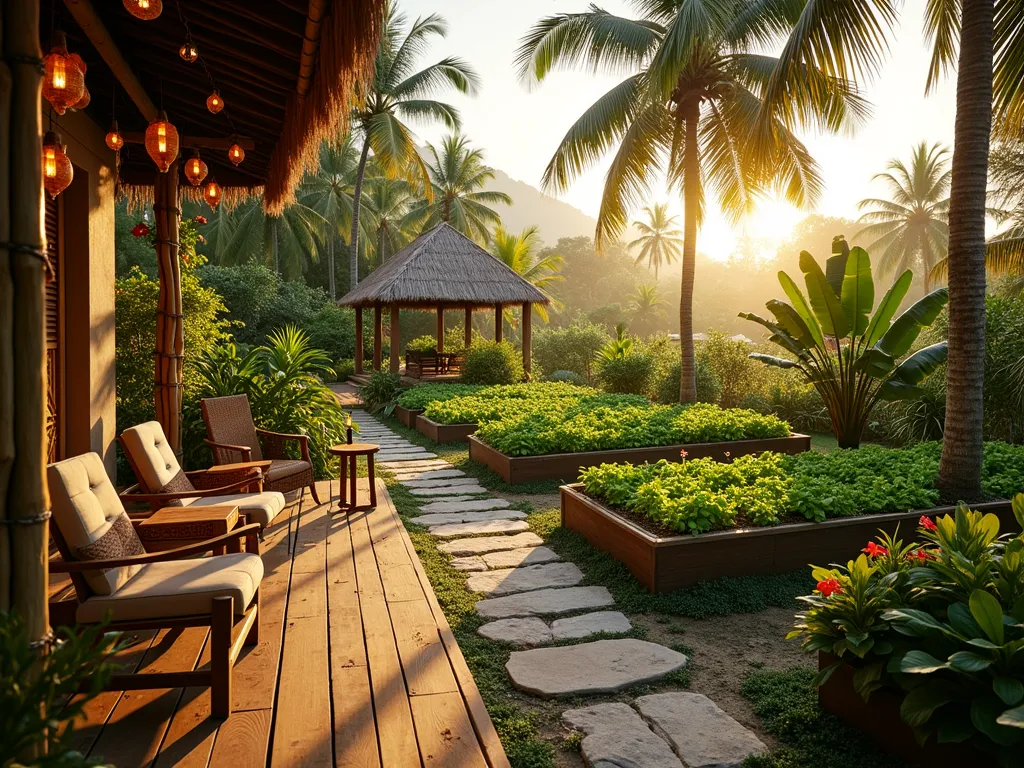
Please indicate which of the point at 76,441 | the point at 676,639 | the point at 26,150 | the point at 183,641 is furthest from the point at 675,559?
the point at 76,441

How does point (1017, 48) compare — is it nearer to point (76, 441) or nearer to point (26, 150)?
point (26, 150)

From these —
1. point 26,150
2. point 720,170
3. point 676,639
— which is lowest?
point 676,639

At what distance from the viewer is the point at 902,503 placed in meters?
5.13

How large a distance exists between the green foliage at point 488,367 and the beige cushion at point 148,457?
10667 millimetres

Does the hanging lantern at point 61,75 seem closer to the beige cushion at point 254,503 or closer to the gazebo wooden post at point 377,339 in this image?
the beige cushion at point 254,503

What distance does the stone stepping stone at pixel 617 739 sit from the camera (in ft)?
8.41

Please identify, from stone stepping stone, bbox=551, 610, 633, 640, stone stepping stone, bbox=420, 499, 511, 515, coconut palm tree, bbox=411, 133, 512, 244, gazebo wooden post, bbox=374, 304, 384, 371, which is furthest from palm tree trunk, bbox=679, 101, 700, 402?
coconut palm tree, bbox=411, 133, 512, 244

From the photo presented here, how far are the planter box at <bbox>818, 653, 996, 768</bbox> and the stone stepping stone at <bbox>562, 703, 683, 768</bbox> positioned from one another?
0.81m

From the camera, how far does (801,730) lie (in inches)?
111

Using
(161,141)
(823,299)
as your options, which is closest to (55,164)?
(161,141)

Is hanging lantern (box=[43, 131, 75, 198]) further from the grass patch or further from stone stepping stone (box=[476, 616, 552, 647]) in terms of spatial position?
the grass patch

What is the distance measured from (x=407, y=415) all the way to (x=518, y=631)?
883 centimetres

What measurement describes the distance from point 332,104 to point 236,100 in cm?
163

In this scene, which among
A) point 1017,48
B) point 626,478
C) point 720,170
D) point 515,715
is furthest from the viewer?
point 720,170
